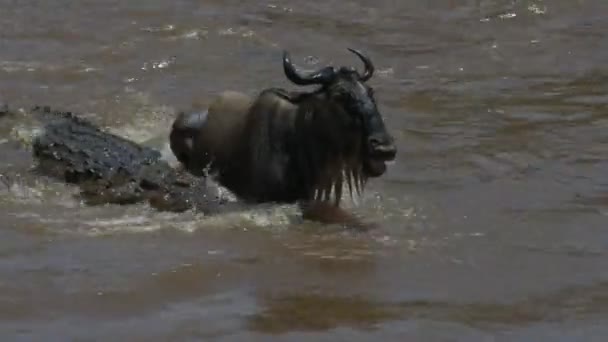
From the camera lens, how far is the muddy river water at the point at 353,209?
6.84 metres

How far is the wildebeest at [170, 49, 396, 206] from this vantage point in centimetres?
896

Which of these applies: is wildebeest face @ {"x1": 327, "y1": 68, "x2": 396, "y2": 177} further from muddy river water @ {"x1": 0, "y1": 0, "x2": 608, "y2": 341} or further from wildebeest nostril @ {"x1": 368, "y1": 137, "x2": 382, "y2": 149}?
muddy river water @ {"x1": 0, "y1": 0, "x2": 608, "y2": 341}

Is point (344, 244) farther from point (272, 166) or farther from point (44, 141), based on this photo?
point (44, 141)

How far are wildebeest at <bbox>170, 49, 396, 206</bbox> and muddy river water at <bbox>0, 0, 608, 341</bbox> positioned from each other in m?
0.29

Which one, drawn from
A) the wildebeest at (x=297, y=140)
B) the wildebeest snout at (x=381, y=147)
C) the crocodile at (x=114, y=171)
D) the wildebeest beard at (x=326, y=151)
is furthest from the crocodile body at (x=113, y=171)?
the wildebeest snout at (x=381, y=147)

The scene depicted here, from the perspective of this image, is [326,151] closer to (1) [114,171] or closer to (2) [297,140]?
(2) [297,140]

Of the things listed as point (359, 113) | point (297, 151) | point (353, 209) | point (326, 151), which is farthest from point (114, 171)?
point (359, 113)

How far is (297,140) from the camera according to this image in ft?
31.1

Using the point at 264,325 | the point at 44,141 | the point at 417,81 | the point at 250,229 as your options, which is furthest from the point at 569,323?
the point at 417,81

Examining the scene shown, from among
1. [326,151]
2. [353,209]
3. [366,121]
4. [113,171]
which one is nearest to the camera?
[366,121]

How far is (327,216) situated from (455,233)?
964 millimetres

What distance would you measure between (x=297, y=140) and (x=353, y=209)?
61 centimetres

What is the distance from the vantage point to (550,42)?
1594 centimetres

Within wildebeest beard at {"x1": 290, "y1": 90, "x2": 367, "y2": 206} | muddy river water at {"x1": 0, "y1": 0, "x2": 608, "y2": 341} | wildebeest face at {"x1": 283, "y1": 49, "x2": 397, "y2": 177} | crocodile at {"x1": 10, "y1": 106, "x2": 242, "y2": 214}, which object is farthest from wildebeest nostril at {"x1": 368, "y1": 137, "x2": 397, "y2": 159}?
crocodile at {"x1": 10, "y1": 106, "x2": 242, "y2": 214}
